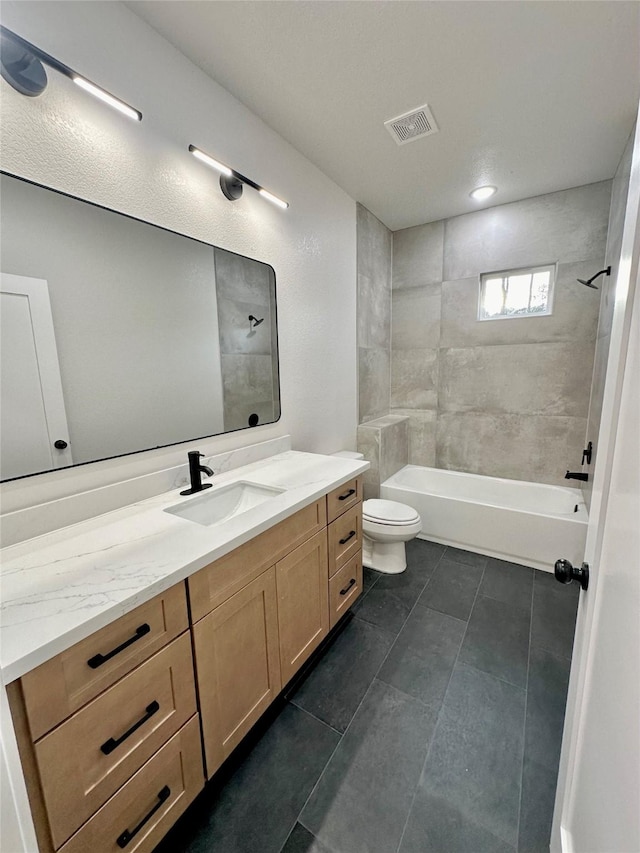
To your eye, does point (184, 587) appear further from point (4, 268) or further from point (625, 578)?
point (4, 268)

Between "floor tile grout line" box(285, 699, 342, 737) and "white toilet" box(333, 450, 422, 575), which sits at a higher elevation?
"white toilet" box(333, 450, 422, 575)

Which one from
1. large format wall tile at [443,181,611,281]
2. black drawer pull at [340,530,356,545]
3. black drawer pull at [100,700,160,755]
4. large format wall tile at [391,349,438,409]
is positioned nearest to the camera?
black drawer pull at [100,700,160,755]

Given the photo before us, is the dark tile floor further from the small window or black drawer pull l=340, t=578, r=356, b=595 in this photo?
the small window

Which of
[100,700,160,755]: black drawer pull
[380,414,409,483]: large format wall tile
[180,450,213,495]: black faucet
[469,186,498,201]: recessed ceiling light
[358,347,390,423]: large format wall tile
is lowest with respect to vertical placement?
[100,700,160,755]: black drawer pull

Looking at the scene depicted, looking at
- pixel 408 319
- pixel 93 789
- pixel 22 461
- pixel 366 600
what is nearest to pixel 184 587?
pixel 93 789

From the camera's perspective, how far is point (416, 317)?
3215 mm

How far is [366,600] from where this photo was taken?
2.06 metres

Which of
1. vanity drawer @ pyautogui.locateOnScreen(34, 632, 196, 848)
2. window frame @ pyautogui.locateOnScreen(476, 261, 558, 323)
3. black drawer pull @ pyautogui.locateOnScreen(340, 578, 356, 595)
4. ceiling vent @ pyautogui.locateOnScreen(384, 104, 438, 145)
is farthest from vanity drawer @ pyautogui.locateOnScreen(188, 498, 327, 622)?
window frame @ pyautogui.locateOnScreen(476, 261, 558, 323)

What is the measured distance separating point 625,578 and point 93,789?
1.18 meters

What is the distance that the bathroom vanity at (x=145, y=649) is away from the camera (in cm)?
70

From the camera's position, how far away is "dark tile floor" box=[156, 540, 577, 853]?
1040 mm

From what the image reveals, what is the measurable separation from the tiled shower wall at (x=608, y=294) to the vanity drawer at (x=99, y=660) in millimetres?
2259

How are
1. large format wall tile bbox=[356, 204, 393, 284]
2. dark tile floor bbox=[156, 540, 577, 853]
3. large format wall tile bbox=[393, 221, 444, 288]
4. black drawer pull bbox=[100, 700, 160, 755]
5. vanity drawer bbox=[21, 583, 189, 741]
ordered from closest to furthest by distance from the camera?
vanity drawer bbox=[21, 583, 189, 741] → black drawer pull bbox=[100, 700, 160, 755] → dark tile floor bbox=[156, 540, 577, 853] → large format wall tile bbox=[356, 204, 393, 284] → large format wall tile bbox=[393, 221, 444, 288]

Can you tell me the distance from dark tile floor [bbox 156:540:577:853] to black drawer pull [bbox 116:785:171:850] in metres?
0.22
